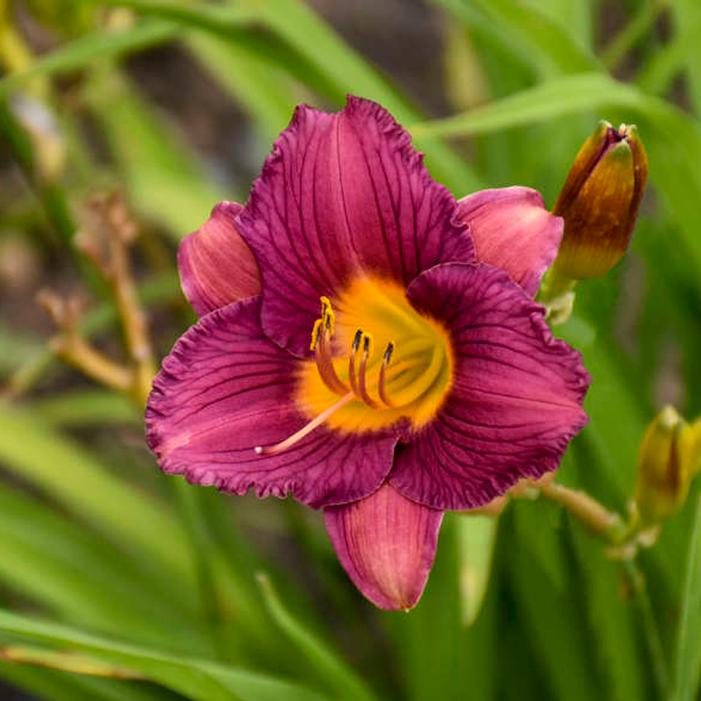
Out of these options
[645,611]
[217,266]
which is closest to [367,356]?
[217,266]

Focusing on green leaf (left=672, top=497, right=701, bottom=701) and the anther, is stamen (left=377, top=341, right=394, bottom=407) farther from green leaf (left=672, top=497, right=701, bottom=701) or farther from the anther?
green leaf (left=672, top=497, right=701, bottom=701)

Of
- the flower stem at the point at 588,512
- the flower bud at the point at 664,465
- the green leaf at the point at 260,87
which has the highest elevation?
the green leaf at the point at 260,87

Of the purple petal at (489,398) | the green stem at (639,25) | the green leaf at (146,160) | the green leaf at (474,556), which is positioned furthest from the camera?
the green leaf at (146,160)

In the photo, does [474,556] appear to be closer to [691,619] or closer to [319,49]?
[691,619]

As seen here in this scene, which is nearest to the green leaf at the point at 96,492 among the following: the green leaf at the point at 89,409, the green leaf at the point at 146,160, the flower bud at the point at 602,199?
the green leaf at the point at 89,409

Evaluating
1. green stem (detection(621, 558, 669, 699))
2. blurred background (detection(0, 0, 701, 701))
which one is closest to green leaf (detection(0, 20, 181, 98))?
blurred background (detection(0, 0, 701, 701))

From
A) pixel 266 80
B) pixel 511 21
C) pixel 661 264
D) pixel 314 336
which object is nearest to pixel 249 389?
pixel 314 336

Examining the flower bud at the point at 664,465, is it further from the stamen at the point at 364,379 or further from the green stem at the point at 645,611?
the stamen at the point at 364,379

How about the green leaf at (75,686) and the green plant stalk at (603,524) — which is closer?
the green plant stalk at (603,524)
